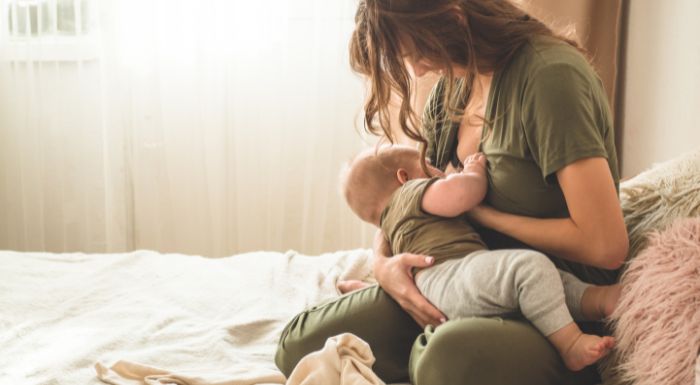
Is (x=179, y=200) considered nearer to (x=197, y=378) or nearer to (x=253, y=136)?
(x=253, y=136)

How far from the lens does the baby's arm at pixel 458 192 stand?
1.40 metres

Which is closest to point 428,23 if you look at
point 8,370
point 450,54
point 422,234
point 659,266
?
point 450,54

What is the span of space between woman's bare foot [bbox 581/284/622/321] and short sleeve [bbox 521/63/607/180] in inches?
8.0

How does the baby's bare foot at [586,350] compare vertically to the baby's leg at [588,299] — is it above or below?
below

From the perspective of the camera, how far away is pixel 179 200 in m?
2.99

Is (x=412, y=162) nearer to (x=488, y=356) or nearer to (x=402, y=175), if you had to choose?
(x=402, y=175)

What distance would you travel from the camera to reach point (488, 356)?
113 centimetres

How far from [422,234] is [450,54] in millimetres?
335

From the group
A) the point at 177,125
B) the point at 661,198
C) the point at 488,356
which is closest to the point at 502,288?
the point at 488,356

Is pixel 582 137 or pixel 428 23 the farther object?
pixel 428 23

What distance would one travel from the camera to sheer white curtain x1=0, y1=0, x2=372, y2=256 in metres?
2.85

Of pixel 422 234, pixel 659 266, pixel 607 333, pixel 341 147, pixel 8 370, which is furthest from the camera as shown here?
pixel 341 147

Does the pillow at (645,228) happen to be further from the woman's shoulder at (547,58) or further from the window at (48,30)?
the window at (48,30)

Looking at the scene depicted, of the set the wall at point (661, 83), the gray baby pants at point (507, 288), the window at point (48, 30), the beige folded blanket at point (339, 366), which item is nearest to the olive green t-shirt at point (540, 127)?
the gray baby pants at point (507, 288)
